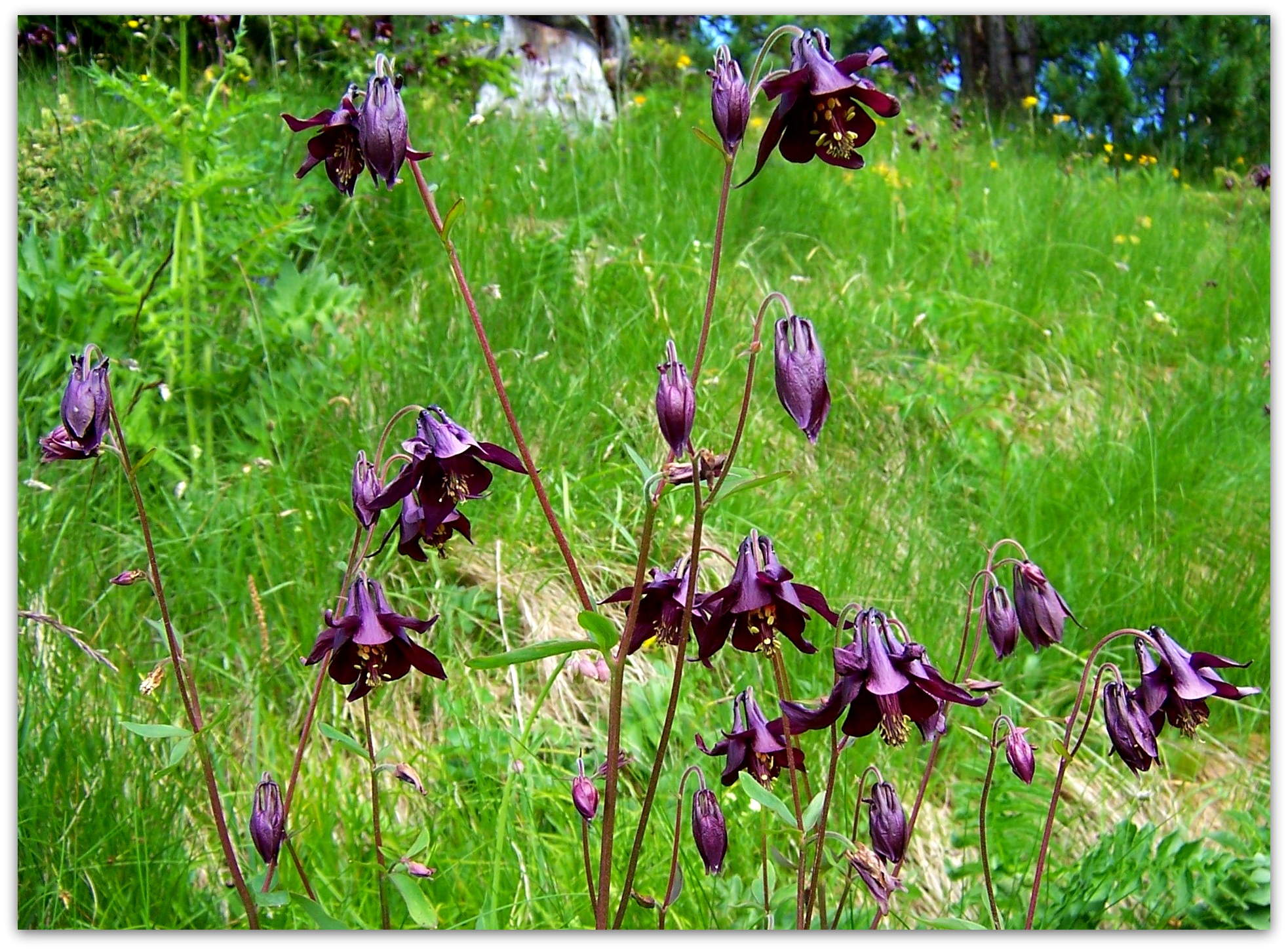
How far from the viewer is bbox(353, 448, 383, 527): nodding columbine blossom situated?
1.44 metres

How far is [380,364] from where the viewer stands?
9.87ft

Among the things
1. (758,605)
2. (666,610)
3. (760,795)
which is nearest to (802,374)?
(758,605)

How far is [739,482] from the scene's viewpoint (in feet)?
4.05

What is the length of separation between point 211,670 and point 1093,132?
7.32 metres

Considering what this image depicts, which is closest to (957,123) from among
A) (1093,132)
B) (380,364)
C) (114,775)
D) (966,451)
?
(1093,132)

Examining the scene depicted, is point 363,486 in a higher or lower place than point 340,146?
lower

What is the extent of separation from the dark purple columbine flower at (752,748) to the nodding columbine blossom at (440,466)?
523 millimetres

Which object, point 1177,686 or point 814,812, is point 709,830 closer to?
point 814,812

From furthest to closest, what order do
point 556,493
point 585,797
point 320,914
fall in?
point 556,493 → point 585,797 → point 320,914

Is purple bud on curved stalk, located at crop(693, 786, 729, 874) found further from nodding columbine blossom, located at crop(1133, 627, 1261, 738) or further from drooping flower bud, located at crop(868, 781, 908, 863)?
nodding columbine blossom, located at crop(1133, 627, 1261, 738)

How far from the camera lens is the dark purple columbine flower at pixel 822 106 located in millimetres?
1197

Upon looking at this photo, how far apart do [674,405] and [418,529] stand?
49cm

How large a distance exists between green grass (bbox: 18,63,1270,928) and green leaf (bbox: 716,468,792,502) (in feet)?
2.54

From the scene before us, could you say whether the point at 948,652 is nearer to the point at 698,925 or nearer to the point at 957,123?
the point at 698,925
